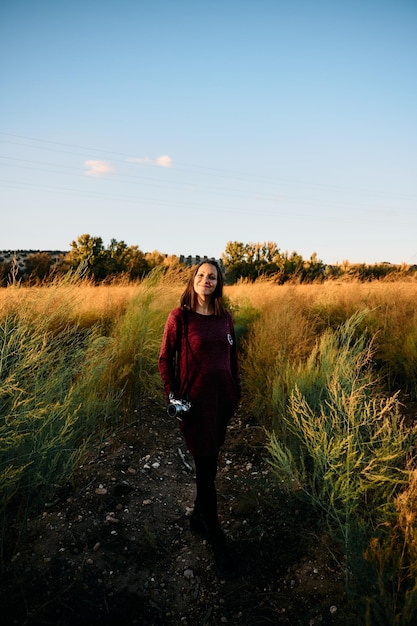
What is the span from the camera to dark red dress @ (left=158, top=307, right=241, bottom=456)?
2711 millimetres

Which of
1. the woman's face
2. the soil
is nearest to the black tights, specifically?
the soil

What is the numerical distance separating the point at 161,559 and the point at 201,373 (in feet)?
4.23

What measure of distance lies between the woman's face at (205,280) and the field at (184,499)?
975 millimetres

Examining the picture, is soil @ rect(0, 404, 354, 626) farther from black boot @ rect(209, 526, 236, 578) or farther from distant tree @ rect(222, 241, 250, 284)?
distant tree @ rect(222, 241, 250, 284)

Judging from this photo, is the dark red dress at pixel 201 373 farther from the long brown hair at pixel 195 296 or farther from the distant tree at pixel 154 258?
the distant tree at pixel 154 258

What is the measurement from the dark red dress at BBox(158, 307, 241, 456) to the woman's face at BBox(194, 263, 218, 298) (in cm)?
16

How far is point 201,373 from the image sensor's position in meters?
2.71

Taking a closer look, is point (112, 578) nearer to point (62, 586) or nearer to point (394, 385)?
point (62, 586)

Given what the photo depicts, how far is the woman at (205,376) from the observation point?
2.71 meters

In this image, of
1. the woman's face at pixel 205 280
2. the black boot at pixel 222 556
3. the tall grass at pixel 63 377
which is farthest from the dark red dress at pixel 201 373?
the tall grass at pixel 63 377

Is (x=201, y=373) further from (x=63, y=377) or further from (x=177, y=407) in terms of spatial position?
(x=63, y=377)

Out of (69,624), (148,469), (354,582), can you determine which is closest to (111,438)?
(148,469)

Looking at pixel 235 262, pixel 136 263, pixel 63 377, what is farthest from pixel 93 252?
pixel 63 377

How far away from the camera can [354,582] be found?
89.4 inches
